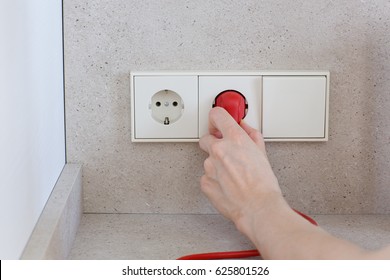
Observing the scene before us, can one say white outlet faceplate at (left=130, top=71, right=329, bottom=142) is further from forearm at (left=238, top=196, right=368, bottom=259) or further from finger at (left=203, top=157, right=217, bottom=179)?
forearm at (left=238, top=196, right=368, bottom=259)

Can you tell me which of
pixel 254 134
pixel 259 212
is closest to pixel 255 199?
pixel 259 212

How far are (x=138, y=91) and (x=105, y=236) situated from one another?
0.19 m

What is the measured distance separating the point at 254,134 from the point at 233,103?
0.16 ft

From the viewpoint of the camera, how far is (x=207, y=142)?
2.75ft

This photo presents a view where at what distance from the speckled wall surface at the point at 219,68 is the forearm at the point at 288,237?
20 centimetres

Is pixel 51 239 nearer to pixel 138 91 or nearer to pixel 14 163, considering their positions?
pixel 14 163

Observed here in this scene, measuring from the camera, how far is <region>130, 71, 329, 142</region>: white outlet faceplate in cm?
87

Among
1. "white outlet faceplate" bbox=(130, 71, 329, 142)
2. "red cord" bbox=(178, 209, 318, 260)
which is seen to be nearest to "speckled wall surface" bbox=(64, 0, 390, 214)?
Answer: "white outlet faceplate" bbox=(130, 71, 329, 142)

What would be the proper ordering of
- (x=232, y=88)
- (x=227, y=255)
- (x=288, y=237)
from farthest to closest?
(x=232, y=88), (x=227, y=255), (x=288, y=237)

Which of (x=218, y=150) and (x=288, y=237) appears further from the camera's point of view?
(x=218, y=150)

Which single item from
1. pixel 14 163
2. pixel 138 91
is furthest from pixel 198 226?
pixel 14 163

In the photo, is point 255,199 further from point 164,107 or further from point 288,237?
point 164,107

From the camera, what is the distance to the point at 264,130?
875 mm

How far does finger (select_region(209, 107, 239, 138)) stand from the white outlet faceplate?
27mm
